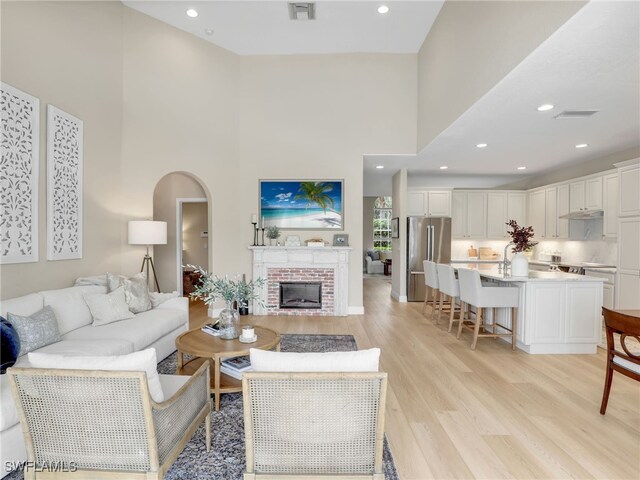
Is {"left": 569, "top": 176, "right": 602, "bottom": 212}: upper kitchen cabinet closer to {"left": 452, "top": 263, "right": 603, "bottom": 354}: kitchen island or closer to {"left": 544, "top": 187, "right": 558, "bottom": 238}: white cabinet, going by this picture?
{"left": 544, "top": 187, "right": 558, "bottom": 238}: white cabinet

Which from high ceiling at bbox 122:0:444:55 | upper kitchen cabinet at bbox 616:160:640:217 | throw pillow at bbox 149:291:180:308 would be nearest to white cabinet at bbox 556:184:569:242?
upper kitchen cabinet at bbox 616:160:640:217

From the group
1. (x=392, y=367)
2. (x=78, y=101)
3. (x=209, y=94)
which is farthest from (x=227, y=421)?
(x=209, y=94)

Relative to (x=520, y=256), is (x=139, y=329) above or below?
below

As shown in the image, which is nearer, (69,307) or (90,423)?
(90,423)

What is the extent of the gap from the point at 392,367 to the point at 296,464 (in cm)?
220

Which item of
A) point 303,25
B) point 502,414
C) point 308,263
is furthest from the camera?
point 308,263

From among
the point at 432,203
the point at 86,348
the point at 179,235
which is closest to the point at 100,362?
the point at 86,348

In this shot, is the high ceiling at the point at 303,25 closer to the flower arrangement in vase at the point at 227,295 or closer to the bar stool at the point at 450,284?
the bar stool at the point at 450,284

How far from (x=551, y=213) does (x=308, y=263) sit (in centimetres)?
498

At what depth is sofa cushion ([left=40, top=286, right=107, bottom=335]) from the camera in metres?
3.09

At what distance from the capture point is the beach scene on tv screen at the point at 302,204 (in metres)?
5.95

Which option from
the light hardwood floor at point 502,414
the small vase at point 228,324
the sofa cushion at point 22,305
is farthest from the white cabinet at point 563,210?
the sofa cushion at point 22,305

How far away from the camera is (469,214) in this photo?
768 cm

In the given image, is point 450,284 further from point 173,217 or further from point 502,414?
point 173,217
